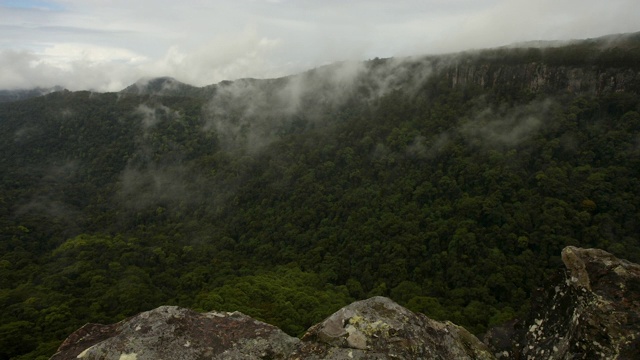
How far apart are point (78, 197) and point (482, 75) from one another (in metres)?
156

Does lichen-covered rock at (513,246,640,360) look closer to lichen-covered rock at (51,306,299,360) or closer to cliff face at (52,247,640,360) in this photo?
cliff face at (52,247,640,360)

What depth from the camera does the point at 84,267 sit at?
234 feet

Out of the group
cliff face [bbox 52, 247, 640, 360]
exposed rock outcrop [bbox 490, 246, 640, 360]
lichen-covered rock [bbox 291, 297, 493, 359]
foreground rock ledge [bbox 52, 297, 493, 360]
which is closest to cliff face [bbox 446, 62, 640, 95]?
exposed rock outcrop [bbox 490, 246, 640, 360]

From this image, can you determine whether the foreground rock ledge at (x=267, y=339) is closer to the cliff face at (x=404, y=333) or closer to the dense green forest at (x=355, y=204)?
the cliff face at (x=404, y=333)

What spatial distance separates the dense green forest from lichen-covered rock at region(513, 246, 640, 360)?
43.0m

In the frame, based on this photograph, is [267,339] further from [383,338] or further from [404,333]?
[404,333]

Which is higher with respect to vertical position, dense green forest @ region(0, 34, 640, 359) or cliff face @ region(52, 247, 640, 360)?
cliff face @ region(52, 247, 640, 360)

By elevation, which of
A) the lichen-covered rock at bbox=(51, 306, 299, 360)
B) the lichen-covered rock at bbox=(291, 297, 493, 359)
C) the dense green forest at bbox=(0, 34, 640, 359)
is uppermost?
the lichen-covered rock at bbox=(51, 306, 299, 360)

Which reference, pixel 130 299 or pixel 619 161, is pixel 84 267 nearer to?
pixel 130 299

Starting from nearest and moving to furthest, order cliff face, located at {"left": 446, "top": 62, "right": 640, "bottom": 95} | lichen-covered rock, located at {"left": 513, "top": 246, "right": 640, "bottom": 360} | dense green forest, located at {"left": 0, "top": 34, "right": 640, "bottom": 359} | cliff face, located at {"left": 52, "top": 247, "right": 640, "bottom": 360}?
lichen-covered rock, located at {"left": 513, "top": 246, "right": 640, "bottom": 360}, cliff face, located at {"left": 52, "top": 247, "right": 640, "bottom": 360}, dense green forest, located at {"left": 0, "top": 34, "right": 640, "bottom": 359}, cliff face, located at {"left": 446, "top": 62, "right": 640, "bottom": 95}

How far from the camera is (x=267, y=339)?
8.02 meters

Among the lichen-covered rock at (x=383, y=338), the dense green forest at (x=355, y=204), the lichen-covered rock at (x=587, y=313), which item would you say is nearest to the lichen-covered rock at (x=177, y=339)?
the lichen-covered rock at (x=383, y=338)

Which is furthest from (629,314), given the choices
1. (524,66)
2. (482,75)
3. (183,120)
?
(183,120)

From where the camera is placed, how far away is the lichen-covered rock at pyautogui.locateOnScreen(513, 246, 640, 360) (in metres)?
6.66
